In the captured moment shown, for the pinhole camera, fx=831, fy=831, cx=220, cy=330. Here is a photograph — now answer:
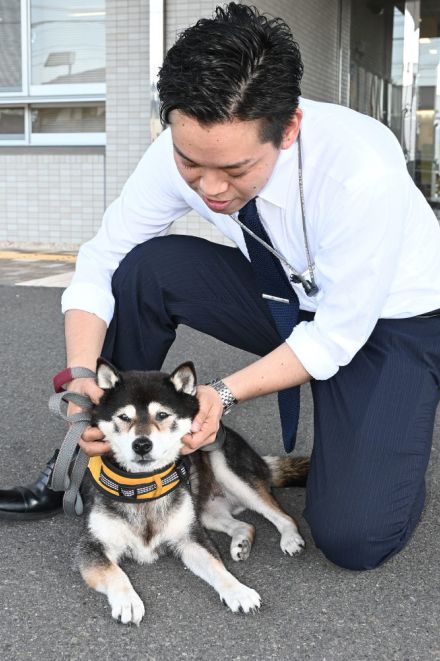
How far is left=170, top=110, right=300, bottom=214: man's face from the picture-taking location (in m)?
2.09

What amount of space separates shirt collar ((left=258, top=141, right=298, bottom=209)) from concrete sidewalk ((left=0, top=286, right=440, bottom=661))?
1.21 m

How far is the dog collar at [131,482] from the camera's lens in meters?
2.64

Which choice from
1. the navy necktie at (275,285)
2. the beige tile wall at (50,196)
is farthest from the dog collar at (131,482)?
the beige tile wall at (50,196)

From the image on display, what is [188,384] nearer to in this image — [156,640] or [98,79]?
[156,640]

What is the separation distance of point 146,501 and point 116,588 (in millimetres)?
322

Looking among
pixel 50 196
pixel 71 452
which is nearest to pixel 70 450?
pixel 71 452

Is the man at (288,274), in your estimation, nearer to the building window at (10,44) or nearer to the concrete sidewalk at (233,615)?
the concrete sidewalk at (233,615)

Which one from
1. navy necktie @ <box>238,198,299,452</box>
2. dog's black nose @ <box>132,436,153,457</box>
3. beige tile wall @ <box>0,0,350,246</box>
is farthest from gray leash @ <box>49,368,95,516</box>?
beige tile wall @ <box>0,0,350,246</box>

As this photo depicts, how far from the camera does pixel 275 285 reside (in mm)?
2883

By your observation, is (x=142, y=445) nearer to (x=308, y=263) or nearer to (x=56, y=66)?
(x=308, y=263)

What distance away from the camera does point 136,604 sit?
2.38m

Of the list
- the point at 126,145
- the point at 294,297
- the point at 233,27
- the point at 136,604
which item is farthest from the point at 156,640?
the point at 126,145

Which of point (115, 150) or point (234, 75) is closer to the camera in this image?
point (234, 75)

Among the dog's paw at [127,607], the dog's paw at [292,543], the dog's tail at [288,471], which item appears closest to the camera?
the dog's paw at [127,607]
